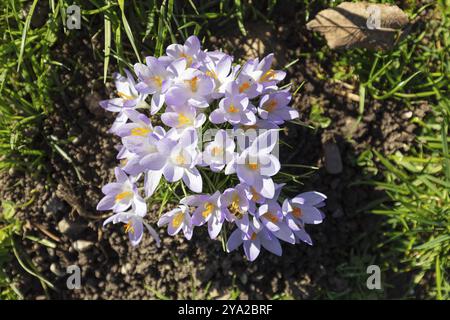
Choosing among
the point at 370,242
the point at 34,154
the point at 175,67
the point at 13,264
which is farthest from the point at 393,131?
the point at 13,264

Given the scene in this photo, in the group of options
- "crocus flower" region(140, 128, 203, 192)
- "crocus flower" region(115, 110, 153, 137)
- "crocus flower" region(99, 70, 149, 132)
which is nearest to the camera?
"crocus flower" region(140, 128, 203, 192)

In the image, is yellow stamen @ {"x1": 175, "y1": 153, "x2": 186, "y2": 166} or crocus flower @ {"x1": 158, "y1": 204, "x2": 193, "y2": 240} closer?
yellow stamen @ {"x1": 175, "y1": 153, "x2": 186, "y2": 166}

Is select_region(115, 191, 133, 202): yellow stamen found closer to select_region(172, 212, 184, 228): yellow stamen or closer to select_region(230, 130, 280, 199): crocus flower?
select_region(172, 212, 184, 228): yellow stamen

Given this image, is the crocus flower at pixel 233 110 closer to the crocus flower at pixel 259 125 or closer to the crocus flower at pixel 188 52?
the crocus flower at pixel 259 125

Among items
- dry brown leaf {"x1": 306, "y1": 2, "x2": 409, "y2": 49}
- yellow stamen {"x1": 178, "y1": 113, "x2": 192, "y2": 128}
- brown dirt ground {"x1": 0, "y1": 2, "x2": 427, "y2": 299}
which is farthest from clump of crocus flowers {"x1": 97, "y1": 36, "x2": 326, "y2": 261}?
dry brown leaf {"x1": 306, "y1": 2, "x2": 409, "y2": 49}

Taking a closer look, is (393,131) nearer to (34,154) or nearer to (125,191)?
(125,191)

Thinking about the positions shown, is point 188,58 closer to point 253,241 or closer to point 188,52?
point 188,52

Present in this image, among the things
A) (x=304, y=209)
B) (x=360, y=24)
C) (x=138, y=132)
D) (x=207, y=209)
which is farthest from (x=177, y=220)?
(x=360, y=24)
